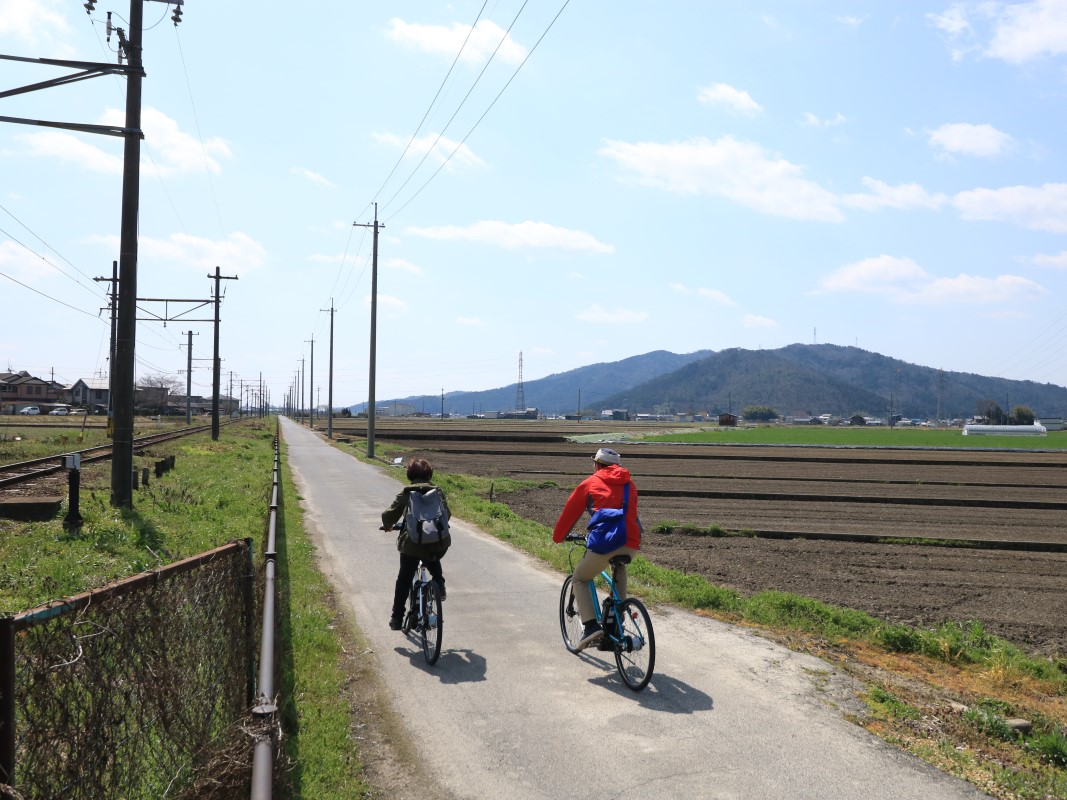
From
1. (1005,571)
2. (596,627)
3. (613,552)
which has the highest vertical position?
(613,552)

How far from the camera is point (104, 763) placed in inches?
148

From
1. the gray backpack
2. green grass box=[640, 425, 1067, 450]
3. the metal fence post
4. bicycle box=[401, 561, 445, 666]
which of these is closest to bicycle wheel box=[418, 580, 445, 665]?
bicycle box=[401, 561, 445, 666]

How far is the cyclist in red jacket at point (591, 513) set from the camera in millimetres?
7066

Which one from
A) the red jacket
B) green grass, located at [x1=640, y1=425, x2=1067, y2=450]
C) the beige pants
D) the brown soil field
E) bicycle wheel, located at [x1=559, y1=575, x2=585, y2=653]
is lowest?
the brown soil field

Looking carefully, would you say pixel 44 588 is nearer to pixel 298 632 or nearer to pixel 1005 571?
pixel 298 632

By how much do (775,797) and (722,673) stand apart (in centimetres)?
246

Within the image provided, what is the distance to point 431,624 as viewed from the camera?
752 cm

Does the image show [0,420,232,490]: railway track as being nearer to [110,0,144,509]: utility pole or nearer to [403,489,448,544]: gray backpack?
[110,0,144,509]: utility pole

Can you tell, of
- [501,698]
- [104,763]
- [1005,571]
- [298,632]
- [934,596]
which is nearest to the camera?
[104,763]

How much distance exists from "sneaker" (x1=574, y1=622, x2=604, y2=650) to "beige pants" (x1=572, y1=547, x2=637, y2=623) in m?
0.06

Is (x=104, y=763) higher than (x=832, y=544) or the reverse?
higher

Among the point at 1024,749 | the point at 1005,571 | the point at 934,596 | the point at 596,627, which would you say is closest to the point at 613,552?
the point at 596,627

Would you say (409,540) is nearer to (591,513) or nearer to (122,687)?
(591,513)

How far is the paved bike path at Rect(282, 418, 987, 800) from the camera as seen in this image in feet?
16.5
